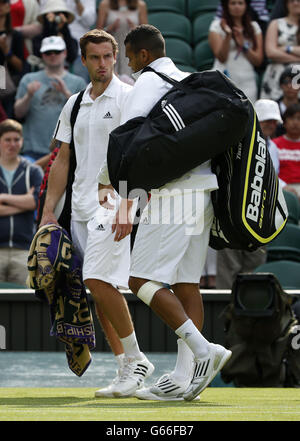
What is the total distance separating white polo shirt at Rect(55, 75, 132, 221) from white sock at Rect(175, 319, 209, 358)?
1.12 meters

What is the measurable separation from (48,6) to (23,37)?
413mm

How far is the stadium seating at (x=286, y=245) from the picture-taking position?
326 inches

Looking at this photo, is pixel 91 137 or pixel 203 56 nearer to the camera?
pixel 91 137

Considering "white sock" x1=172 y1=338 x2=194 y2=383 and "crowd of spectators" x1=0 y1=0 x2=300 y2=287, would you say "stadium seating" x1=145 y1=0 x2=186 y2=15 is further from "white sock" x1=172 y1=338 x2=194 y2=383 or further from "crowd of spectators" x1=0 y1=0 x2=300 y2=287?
"white sock" x1=172 y1=338 x2=194 y2=383

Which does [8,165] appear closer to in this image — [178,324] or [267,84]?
[267,84]

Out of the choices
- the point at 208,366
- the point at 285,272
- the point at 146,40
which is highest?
the point at 146,40

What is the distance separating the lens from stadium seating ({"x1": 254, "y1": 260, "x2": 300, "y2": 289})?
7344 mm

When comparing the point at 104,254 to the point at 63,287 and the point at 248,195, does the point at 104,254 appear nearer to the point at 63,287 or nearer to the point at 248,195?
the point at 63,287

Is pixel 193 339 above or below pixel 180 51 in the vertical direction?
below

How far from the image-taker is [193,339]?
14.3 feet

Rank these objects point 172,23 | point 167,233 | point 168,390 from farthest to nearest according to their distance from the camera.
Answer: point 172,23, point 168,390, point 167,233

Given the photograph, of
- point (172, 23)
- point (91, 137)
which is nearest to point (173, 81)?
point (91, 137)

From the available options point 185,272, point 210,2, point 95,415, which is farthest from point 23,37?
point 95,415

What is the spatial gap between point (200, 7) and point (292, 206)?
4.14m
